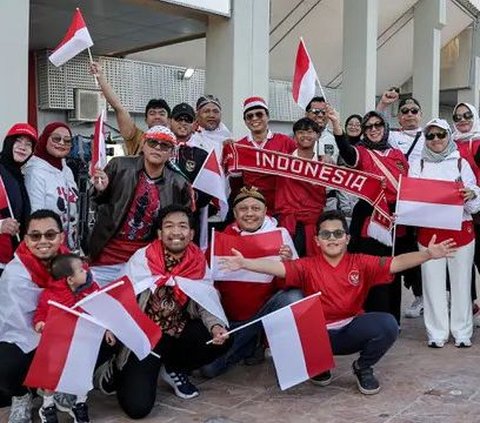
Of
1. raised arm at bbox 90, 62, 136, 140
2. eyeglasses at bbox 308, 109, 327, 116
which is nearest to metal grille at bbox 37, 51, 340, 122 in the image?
raised arm at bbox 90, 62, 136, 140

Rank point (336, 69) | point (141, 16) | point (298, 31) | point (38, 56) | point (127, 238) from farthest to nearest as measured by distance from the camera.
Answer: point (336, 69)
point (298, 31)
point (38, 56)
point (141, 16)
point (127, 238)

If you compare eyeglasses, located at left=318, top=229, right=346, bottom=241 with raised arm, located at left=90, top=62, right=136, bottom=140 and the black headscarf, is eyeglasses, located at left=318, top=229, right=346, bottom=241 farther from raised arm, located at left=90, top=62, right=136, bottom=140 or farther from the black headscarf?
raised arm, located at left=90, top=62, right=136, bottom=140

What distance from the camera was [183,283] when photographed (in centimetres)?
423

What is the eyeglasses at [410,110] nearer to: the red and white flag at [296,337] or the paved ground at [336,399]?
the paved ground at [336,399]

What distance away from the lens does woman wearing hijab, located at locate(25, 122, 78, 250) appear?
178 inches

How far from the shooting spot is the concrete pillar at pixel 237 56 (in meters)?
8.41

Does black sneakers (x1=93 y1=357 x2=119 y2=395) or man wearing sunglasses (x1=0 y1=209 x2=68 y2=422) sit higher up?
man wearing sunglasses (x1=0 y1=209 x2=68 y2=422)

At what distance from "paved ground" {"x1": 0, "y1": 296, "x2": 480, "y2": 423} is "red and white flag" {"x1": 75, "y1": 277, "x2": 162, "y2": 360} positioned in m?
0.50

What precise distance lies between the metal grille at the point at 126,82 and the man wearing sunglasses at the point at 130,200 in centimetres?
733

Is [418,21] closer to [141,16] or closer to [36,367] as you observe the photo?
[141,16]

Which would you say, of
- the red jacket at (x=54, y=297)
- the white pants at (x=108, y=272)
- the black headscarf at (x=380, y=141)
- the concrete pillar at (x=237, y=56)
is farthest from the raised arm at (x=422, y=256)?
the concrete pillar at (x=237, y=56)

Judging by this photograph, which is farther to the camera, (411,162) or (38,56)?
(38,56)

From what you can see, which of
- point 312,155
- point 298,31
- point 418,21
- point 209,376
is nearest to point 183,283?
point 209,376

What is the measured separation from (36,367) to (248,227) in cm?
182
